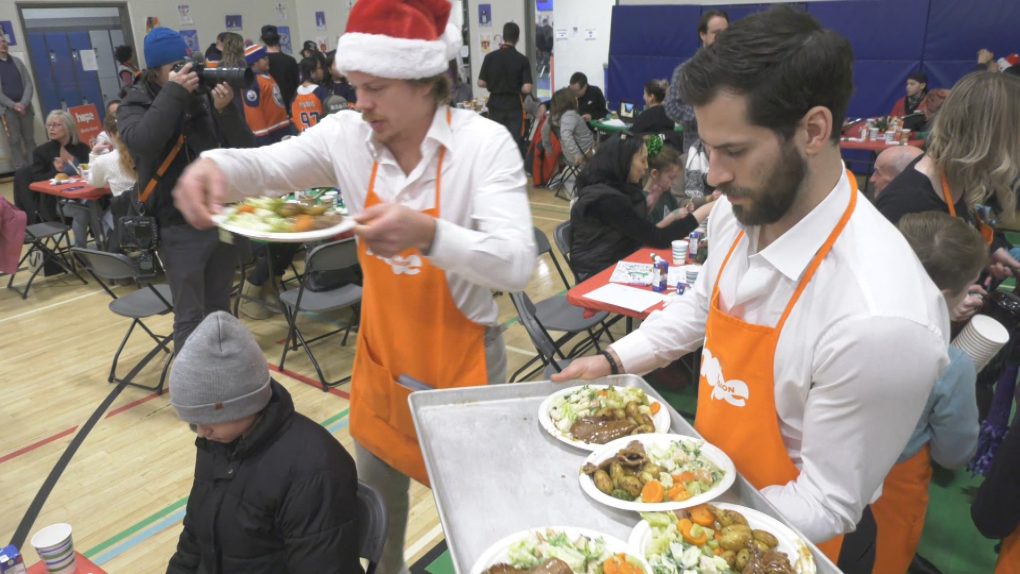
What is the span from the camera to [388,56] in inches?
71.6

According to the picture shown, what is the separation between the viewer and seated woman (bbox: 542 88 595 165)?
356 inches

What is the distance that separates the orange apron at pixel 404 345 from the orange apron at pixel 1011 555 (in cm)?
161

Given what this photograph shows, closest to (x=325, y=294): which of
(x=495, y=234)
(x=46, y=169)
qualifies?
(x=495, y=234)

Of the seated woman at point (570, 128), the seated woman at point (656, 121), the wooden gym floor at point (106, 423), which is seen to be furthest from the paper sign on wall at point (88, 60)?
the seated woman at point (656, 121)

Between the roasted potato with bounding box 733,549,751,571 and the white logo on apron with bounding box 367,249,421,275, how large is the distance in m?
1.10

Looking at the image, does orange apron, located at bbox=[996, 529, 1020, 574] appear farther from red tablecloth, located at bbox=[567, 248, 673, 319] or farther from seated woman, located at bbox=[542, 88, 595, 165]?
seated woman, located at bbox=[542, 88, 595, 165]

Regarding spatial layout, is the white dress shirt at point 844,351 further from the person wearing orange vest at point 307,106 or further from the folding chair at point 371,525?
the person wearing orange vest at point 307,106

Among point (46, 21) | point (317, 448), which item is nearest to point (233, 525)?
point (317, 448)

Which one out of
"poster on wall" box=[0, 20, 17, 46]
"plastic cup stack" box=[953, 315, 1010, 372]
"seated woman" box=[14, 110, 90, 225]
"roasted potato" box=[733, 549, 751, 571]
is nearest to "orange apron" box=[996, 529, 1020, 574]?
"plastic cup stack" box=[953, 315, 1010, 372]

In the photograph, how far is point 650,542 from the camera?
4.46 feet

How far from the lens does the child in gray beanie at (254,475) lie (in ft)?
6.56

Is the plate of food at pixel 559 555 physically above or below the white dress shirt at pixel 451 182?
below

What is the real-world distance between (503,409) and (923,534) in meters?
2.48

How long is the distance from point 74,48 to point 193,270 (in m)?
10.9
